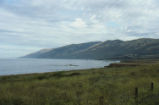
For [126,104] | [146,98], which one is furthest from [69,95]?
[146,98]

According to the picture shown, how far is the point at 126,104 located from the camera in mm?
9688

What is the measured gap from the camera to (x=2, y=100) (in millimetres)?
11195

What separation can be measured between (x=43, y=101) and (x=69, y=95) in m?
2.31

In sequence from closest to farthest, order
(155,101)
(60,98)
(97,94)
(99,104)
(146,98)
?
(99,104)
(155,101)
(146,98)
(60,98)
(97,94)

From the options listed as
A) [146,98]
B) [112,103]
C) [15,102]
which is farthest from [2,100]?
[146,98]

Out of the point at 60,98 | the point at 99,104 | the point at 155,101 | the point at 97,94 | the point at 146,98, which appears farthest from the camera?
the point at 97,94

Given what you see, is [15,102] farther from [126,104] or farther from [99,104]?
[126,104]

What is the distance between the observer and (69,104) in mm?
9852

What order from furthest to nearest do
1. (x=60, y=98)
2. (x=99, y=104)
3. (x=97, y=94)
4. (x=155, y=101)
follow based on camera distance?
(x=97, y=94) < (x=60, y=98) < (x=155, y=101) < (x=99, y=104)

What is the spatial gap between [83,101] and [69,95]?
6.72ft

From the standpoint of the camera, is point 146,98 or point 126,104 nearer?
point 126,104

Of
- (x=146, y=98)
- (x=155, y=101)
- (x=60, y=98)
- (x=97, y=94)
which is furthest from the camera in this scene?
(x=97, y=94)

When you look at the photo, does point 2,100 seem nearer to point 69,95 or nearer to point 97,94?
A: point 69,95

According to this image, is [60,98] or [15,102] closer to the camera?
[15,102]
